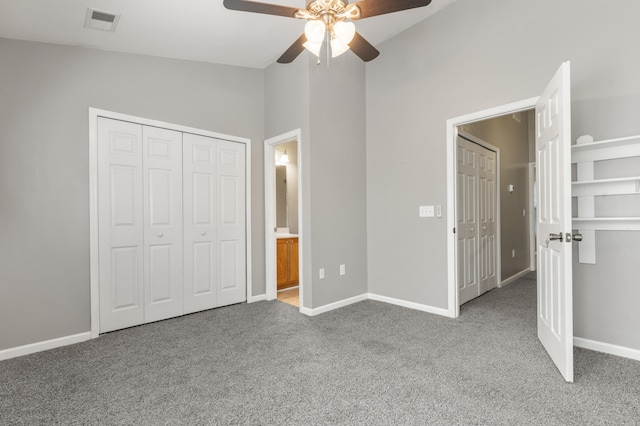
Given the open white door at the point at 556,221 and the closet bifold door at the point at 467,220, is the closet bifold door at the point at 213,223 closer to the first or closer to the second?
the closet bifold door at the point at 467,220

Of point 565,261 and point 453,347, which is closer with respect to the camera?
point 565,261

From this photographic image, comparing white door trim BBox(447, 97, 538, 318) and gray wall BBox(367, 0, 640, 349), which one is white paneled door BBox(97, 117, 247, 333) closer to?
gray wall BBox(367, 0, 640, 349)

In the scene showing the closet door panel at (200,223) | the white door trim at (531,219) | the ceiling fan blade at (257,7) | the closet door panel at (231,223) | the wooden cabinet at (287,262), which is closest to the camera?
the ceiling fan blade at (257,7)

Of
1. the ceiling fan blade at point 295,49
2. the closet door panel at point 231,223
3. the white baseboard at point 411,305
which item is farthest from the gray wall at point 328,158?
the ceiling fan blade at point 295,49

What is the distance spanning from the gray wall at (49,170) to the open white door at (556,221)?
3.44 meters

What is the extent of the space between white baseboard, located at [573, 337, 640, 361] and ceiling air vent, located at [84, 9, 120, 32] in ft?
14.5

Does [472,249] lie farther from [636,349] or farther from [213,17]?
[213,17]

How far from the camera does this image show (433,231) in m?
3.57

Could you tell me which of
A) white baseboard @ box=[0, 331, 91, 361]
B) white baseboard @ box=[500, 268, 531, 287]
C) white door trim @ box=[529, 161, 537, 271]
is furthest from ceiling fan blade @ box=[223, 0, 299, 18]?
white door trim @ box=[529, 161, 537, 271]

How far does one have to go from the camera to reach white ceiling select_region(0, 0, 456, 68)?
2.43 meters

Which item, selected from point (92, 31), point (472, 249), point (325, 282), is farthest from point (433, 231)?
point (92, 31)

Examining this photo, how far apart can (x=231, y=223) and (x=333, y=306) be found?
1.53 meters

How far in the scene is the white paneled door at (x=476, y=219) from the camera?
4.02 m

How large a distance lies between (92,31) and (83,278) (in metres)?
2.05
